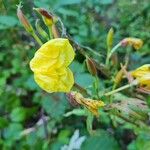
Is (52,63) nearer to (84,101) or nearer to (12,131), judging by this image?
(84,101)

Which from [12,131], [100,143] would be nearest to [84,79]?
[100,143]

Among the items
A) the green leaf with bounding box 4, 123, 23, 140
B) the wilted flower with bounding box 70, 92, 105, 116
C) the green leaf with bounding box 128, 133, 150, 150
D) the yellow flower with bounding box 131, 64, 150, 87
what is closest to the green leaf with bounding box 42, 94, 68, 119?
the green leaf with bounding box 4, 123, 23, 140

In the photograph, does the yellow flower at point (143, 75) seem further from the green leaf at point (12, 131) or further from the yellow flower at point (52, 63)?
the green leaf at point (12, 131)

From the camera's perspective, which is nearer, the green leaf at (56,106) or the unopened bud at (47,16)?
the unopened bud at (47,16)

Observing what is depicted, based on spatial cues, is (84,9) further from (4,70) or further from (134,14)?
(4,70)

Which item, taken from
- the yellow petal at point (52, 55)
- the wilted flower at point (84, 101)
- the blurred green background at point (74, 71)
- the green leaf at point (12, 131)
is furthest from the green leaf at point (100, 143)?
the yellow petal at point (52, 55)

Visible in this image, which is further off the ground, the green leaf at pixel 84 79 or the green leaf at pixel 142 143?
the green leaf at pixel 84 79
